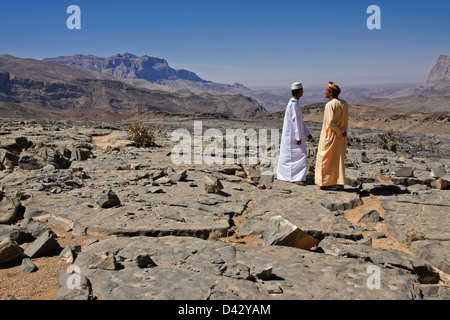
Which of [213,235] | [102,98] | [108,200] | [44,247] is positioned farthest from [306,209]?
[102,98]

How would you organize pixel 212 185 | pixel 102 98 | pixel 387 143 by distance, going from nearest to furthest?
pixel 212 185 < pixel 387 143 < pixel 102 98

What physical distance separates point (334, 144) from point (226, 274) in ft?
11.5

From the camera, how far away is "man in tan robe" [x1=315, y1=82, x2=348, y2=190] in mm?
5477

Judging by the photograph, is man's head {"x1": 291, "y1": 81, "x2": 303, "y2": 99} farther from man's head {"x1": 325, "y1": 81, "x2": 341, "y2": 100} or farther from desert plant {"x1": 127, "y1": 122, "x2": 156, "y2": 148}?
desert plant {"x1": 127, "y1": 122, "x2": 156, "y2": 148}

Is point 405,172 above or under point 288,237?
above

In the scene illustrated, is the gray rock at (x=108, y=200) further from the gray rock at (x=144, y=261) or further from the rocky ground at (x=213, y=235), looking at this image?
the gray rock at (x=144, y=261)

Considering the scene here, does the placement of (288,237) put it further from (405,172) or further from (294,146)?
(405,172)

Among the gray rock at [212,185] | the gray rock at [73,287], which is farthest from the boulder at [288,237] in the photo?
the gray rock at [212,185]

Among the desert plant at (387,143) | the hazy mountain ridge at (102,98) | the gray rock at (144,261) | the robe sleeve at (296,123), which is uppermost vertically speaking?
the hazy mountain ridge at (102,98)

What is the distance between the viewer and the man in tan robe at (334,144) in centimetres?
548

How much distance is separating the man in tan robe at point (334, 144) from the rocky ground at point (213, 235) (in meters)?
0.27

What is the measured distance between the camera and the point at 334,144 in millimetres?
5535
